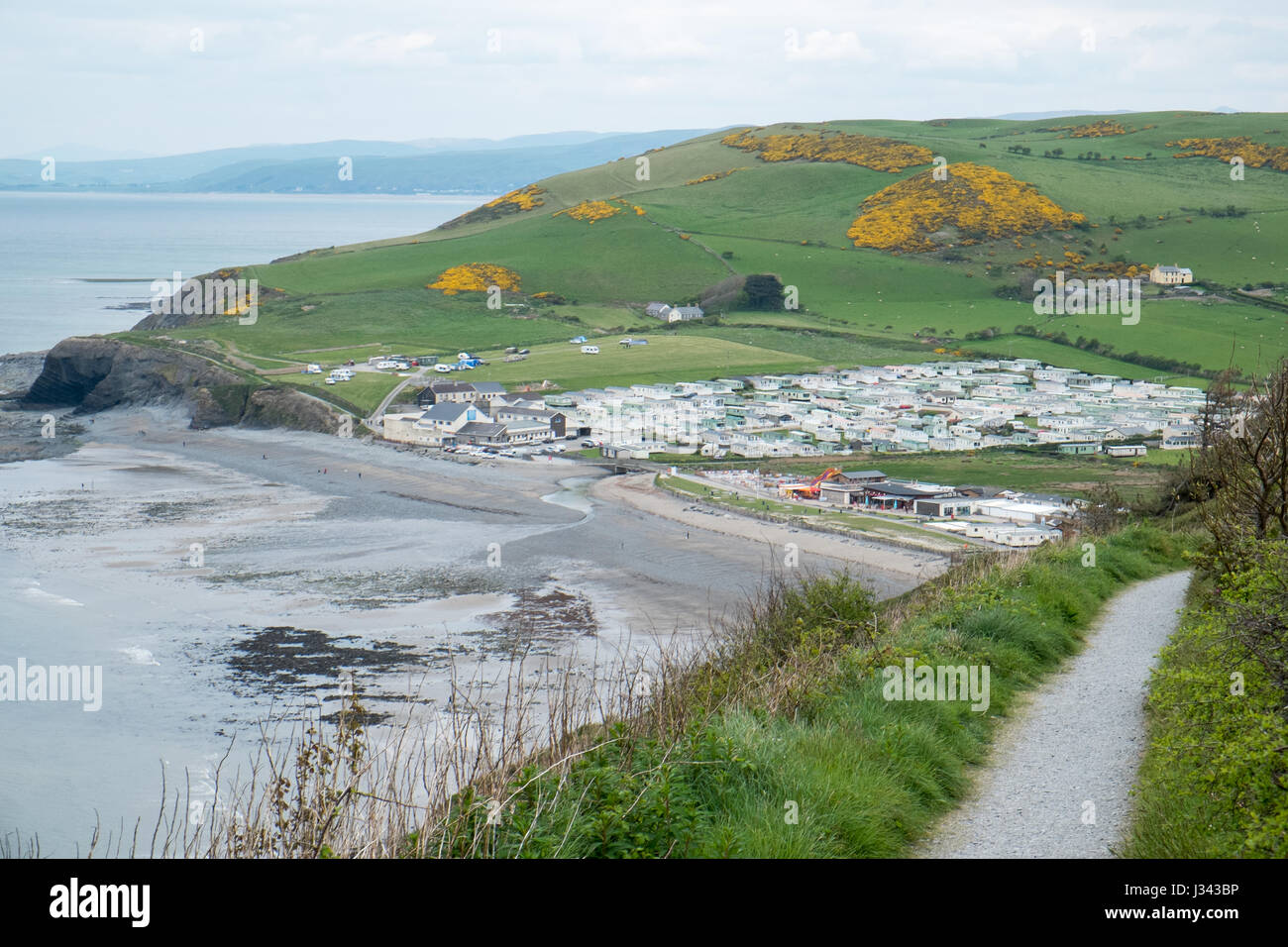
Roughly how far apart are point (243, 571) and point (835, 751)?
25198 millimetres

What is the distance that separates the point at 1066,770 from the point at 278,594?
22648 mm

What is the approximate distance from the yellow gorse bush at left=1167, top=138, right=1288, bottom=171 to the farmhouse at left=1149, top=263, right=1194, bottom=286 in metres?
29.2

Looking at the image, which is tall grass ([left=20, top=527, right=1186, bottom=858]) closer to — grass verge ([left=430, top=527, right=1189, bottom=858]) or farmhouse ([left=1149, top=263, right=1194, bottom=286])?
grass verge ([left=430, top=527, right=1189, bottom=858])

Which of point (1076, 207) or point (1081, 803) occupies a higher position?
point (1076, 207)

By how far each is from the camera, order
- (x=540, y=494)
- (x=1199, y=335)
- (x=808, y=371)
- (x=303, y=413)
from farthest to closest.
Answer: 1. (x=1199, y=335)
2. (x=808, y=371)
3. (x=303, y=413)
4. (x=540, y=494)

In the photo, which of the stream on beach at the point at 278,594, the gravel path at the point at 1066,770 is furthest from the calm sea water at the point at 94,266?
the gravel path at the point at 1066,770

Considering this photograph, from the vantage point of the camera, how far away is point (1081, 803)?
6.52m

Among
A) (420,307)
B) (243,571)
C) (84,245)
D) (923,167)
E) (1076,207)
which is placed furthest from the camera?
(84,245)

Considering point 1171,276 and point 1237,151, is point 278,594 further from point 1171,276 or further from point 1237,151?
point 1237,151

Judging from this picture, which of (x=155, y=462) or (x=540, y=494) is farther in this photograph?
(x=155, y=462)

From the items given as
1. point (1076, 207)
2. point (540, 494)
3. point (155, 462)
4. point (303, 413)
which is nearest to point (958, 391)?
point (540, 494)

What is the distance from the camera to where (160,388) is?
206 ft

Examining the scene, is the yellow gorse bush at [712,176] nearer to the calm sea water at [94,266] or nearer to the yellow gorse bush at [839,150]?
the yellow gorse bush at [839,150]

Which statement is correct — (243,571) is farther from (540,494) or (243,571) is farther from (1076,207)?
(1076,207)
